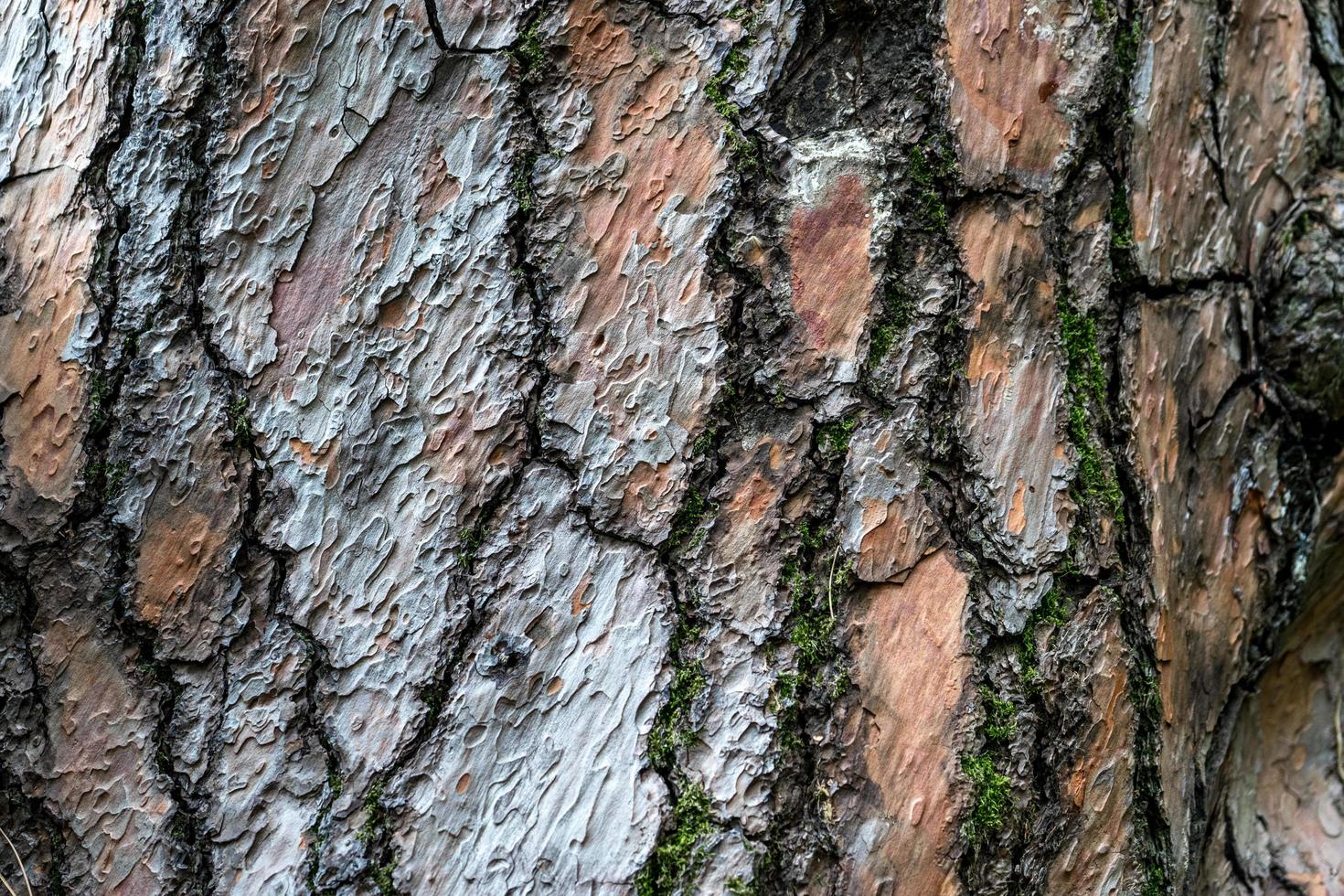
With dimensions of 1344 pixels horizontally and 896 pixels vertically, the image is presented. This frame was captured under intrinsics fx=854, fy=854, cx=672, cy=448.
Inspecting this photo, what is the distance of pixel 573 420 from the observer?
906mm

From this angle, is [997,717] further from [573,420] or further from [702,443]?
[573,420]

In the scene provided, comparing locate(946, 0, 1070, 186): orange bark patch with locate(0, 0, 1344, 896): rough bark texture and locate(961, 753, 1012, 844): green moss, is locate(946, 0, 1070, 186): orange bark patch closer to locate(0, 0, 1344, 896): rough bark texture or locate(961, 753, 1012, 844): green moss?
locate(0, 0, 1344, 896): rough bark texture

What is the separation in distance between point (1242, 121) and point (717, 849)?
99 centimetres

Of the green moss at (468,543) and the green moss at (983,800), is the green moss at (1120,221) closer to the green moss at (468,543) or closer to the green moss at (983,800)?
the green moss at (983,800)

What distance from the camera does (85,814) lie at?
914 mm

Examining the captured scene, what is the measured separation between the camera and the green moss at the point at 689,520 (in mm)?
896

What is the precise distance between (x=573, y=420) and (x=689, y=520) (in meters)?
0.16

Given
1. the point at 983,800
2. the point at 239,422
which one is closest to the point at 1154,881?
the point at 983,800

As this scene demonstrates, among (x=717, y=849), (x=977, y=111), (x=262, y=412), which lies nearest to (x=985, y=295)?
(x=977, y=111)

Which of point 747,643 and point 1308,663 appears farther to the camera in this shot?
point 1308,663

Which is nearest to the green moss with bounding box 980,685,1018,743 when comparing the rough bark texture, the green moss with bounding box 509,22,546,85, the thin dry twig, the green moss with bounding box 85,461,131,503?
the rough bark texture

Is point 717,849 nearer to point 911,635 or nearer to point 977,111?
point 911,635

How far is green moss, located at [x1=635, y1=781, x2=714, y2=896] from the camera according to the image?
0.85 metres

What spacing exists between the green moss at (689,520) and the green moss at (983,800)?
14.3 inches
